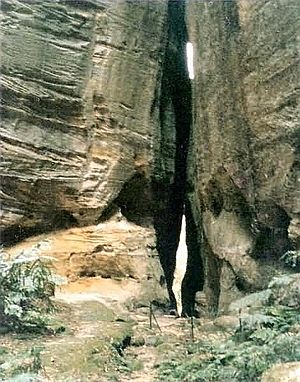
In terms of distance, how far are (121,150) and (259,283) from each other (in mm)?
4683

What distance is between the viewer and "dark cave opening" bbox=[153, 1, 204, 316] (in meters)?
15.9

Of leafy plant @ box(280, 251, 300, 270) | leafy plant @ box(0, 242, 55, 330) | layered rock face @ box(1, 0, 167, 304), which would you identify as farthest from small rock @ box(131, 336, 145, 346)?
layered rock face @ box(1, 0, 167, 304)

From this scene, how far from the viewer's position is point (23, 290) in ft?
23.9

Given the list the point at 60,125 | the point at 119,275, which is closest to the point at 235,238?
Answer: the point at 119,275

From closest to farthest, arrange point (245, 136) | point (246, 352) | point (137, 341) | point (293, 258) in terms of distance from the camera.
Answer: point (246, 352) → point (137, 341) → point (293, 258) → point (245, 136)

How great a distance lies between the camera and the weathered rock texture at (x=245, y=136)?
9852 millimetres

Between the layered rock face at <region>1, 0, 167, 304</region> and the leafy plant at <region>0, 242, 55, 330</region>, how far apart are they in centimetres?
424

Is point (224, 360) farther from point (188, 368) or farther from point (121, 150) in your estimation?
point (121, 150)

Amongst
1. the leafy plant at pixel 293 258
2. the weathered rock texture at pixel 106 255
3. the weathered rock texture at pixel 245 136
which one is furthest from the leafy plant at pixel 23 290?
the weathered rock texture at pixel 245 136

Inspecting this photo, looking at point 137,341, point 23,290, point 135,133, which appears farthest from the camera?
point 135,133

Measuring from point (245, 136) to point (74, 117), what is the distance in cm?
393

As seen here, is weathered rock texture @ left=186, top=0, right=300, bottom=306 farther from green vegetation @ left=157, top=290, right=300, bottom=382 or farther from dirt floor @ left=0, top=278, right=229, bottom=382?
green vegetation @ left=157, top=290, right=300, bottom=382

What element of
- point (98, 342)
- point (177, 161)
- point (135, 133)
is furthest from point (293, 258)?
point (177, 161)

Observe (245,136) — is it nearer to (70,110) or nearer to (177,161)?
(70,110)
